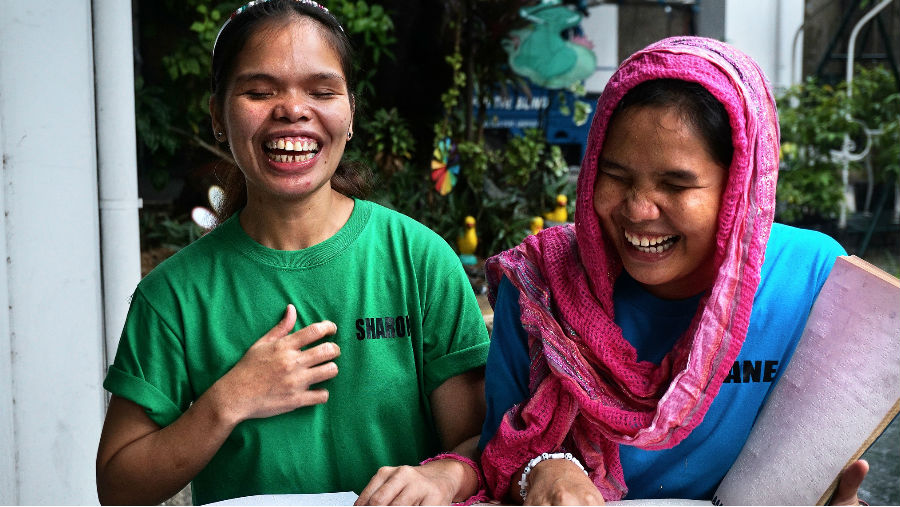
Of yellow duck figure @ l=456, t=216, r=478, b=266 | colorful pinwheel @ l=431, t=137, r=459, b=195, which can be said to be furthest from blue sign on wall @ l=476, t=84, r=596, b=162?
yellow duck figure @ l=456, t=216, r=478, b=266

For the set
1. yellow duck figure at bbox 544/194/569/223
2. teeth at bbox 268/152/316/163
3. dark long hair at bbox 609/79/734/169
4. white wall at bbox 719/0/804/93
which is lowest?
yellow duck figure at bbox 544/194/569/223

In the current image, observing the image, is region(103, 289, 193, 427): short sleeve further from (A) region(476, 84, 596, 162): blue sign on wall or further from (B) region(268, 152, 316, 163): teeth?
(A) region(476, 84, 596, 162): blue sign on wall

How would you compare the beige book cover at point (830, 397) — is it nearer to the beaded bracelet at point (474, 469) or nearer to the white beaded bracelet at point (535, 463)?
the white beaded bracelet at point (535, 463)

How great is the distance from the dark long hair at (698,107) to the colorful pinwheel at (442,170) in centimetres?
399

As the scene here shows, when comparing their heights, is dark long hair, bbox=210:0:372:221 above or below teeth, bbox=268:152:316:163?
above

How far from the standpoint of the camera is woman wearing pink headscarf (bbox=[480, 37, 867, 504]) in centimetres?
146

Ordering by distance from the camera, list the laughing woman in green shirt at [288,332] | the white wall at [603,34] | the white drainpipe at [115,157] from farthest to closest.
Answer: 1. the white wall at [603,34]
2. the white drainpipe at [115,157]
3. the laughing woman in green shirt at [288,332]

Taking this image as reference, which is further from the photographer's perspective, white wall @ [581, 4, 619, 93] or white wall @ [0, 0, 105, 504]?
white wall @ [581, 4, 619, 93]

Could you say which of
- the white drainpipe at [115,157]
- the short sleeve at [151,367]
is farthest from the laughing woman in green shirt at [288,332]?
the white drainpipe at [115,157]

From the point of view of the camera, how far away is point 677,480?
1649mm

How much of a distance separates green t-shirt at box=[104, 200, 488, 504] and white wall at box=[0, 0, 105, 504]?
77 cm

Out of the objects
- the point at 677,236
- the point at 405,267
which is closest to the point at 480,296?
the point at 405,267

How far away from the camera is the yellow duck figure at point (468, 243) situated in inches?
194

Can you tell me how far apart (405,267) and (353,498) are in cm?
51
